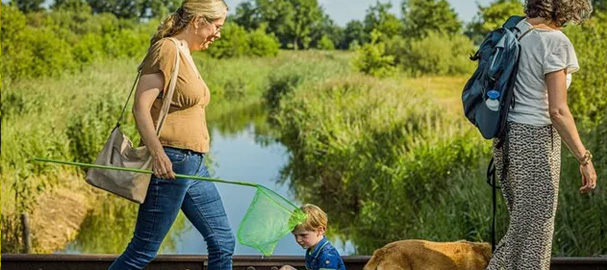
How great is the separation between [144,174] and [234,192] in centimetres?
1224

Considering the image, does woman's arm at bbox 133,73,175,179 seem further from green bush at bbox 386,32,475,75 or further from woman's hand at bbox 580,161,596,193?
green bush at bbox 386,32,475,75

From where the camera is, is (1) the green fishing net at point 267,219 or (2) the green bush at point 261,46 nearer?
(1) the green fishing net at point 267,219

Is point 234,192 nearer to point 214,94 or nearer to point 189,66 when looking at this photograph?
point 189,66

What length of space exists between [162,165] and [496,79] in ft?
4.76

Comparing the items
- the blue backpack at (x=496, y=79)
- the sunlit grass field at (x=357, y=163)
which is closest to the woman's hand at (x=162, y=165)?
the blue backpack at (x=496, y=79)

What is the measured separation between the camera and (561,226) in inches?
305

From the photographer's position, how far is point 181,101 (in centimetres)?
405

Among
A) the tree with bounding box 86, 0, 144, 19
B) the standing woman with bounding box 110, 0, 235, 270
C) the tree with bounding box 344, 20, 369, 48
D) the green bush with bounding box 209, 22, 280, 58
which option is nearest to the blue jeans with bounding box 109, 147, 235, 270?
the standing woman with bounding box 110, 0, 235, 270

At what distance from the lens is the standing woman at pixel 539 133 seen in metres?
4.10

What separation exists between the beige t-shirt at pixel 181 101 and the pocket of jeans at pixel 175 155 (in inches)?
1.0

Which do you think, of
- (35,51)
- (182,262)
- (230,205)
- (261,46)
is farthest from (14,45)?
(261,46)

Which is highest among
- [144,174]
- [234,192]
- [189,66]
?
[189,66]

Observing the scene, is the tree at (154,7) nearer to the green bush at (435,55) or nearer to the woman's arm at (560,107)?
the green bush at (435,55)

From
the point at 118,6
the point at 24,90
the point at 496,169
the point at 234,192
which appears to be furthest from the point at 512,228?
Answer: the point at 118,6
